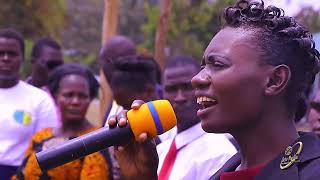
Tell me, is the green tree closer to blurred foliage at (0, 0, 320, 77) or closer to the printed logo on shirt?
blurred foliage at (0, 0, 320, 77)

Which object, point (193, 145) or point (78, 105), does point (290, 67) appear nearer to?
point (193, 145)

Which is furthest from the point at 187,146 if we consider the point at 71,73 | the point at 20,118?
the point at 20,118

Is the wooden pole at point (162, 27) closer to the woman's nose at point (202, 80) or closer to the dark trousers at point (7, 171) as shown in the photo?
the dark trousers at point (7, 171)

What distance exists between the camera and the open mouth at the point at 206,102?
5.89 feet

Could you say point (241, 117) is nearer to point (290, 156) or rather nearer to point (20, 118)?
point (290, 156)

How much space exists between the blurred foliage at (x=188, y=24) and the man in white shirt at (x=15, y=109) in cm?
1409

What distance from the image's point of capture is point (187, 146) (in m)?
3.13

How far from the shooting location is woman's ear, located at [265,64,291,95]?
1.76 metres

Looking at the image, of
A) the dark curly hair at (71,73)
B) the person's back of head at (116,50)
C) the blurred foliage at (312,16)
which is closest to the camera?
the dark curly hair at (71,73)

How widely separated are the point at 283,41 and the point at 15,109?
2995 millimetres

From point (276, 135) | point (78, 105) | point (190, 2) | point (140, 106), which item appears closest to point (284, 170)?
point (276, 135)

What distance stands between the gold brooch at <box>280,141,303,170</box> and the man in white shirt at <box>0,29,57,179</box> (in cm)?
296

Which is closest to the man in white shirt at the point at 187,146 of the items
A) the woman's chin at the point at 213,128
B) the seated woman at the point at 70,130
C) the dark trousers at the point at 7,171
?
the seated woman at the point at 70,130

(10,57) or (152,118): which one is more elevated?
(152,118)
